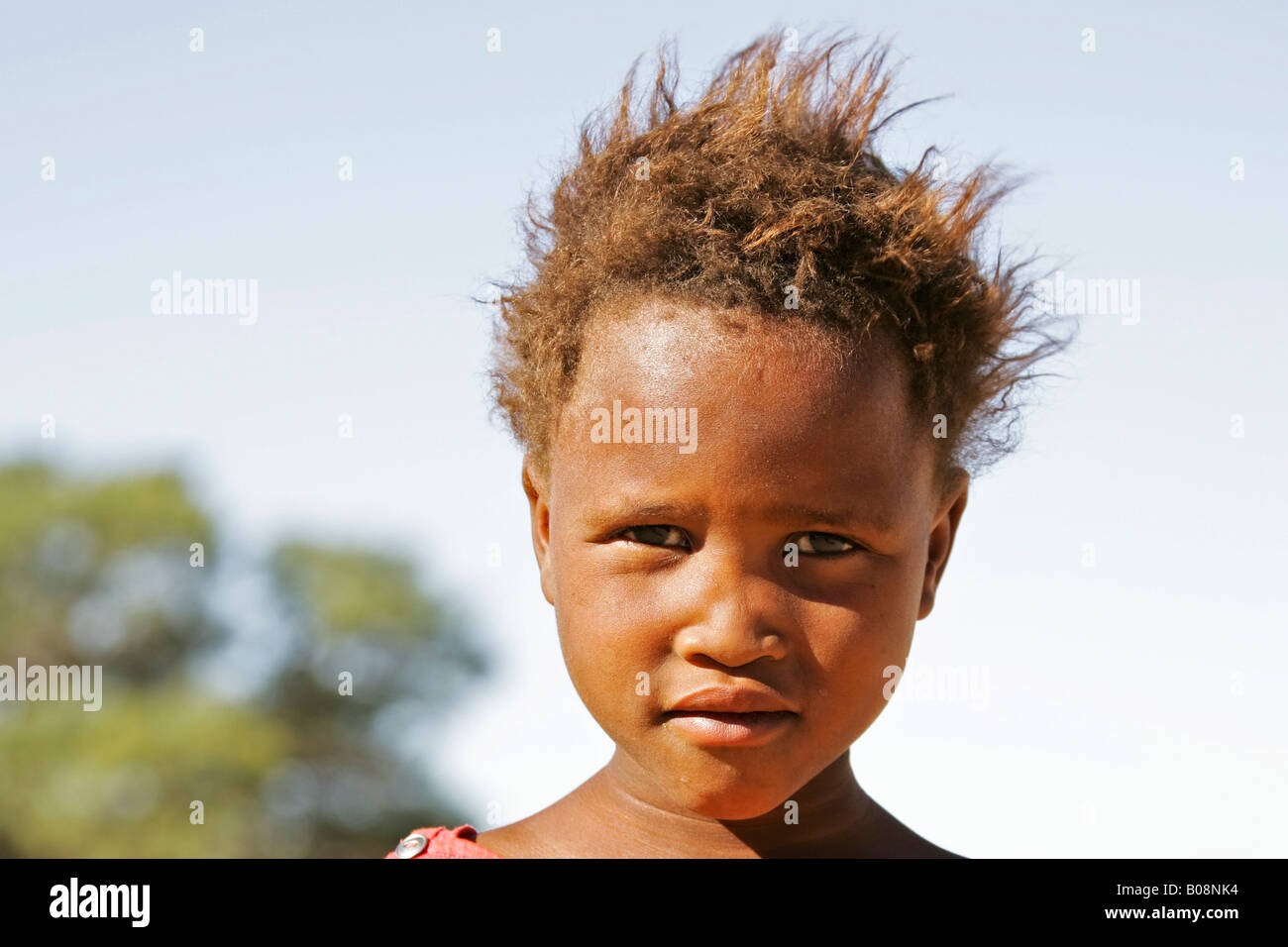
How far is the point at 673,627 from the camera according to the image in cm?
220

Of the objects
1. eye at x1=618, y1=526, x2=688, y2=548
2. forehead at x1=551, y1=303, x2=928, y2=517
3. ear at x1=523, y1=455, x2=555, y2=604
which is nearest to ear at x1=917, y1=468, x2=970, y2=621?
forehead at x1=551, y1=303, x2=928, y2=517

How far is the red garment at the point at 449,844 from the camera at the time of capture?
2.59 m

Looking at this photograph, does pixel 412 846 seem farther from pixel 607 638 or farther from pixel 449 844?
pixel 607 638

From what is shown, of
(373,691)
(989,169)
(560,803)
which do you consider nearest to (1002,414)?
(989,169)

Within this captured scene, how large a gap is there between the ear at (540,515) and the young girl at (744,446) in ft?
0.04

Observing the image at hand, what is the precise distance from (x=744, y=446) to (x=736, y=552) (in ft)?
0.61

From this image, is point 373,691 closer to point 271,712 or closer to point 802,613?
point 271,712

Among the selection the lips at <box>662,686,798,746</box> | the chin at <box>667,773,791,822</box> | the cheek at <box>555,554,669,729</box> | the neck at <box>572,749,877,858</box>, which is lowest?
the neck at <box>572,749,877,858</box>

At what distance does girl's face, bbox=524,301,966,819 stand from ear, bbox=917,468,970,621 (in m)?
0.27

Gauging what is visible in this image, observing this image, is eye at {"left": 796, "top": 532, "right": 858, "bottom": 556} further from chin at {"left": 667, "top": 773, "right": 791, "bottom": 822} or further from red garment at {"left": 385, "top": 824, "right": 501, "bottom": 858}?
red garment at {"left": 385, "top": 824, "right": 501, "bottom": 858}

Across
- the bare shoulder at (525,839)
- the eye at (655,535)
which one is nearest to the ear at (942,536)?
the eye at (655,535)

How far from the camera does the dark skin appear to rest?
216 cm

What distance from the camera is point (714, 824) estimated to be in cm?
246

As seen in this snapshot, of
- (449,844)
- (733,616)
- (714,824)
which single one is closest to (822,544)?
(733,616)
